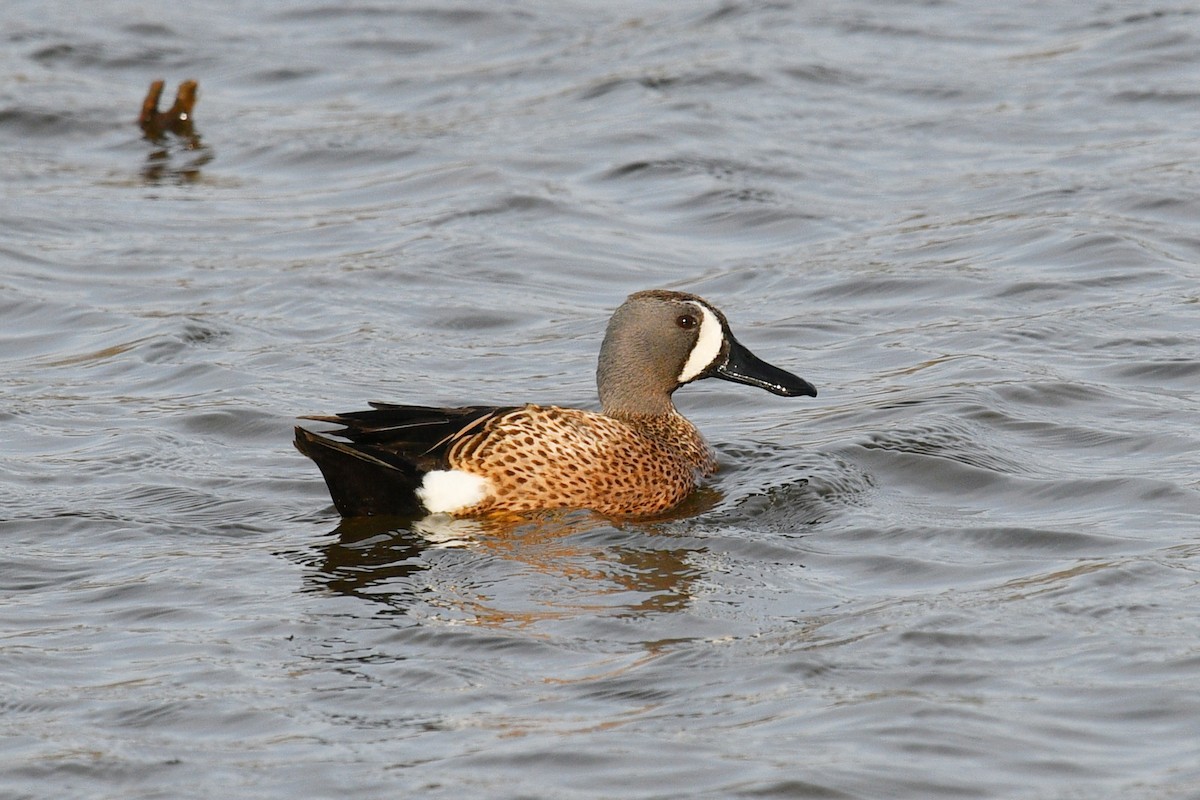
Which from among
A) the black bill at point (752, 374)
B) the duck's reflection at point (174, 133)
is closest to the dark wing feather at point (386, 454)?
the black bill at point (752, 374)

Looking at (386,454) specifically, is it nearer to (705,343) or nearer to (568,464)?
(568,464)

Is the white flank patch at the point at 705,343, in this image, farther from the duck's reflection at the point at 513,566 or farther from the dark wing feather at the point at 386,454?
the dark wing feather at the point at 386,454

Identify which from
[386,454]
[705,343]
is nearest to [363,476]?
[386,454]

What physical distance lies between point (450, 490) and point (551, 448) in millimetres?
423

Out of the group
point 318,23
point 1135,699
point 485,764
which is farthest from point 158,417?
point 318,23

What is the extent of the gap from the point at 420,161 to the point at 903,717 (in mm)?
9400

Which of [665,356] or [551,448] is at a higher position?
[665,356]

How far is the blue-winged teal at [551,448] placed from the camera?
7422mm

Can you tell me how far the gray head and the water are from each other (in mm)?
403

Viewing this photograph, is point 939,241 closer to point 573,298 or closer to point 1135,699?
point 573,298

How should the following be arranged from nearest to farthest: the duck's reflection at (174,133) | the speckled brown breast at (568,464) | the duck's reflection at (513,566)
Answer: the duck's reflection at (513,566) → the speckled brown breast at (568,464) → the duck's reflection at (174,133)

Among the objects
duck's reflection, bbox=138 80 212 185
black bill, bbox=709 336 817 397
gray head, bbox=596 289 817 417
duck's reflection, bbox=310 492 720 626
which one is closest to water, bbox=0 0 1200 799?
duck's reflection, bbox=310 492 720 626

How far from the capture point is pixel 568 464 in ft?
25.2

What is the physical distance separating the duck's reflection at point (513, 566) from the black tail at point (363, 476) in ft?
0.22
